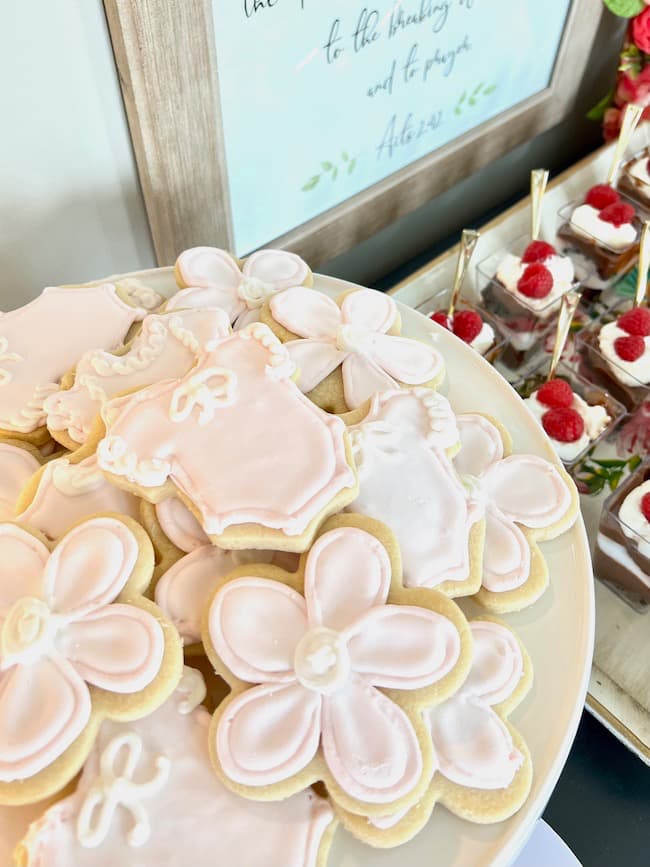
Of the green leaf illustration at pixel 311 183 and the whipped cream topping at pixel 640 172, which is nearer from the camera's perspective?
the green leaf illustration at pixel 311 183

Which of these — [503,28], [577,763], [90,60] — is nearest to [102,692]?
[90,60]

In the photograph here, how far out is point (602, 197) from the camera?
1.18 m

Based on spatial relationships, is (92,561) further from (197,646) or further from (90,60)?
(90,60)

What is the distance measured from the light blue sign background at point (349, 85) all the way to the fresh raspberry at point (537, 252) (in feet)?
0.67

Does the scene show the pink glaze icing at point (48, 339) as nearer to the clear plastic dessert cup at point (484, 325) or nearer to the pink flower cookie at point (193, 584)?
the pink flower cookie at point (193, 584)

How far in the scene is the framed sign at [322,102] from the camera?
702 mm

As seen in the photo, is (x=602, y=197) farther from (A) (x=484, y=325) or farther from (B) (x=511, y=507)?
(B) (x=511, y=507)

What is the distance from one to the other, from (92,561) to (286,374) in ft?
0.58

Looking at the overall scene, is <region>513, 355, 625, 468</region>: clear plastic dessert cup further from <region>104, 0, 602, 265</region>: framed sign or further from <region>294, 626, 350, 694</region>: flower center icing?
<region>294, 626, 350, 694</region>: flower center icing

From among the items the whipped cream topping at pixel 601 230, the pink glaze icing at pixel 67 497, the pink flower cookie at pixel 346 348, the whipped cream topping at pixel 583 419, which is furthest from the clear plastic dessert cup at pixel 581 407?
the pink glaze icing at pixel 67 497

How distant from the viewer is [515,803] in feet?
1.50

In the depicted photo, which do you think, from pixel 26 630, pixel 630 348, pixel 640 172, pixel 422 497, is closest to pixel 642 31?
pixel 640 172

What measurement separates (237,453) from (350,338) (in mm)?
158

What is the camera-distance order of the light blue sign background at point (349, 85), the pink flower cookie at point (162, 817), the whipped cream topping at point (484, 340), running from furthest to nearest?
the whipped cream topping at point (484, 340), the light blue sign background at point (349, 85), the pink flower cookie at point (162, 817)
